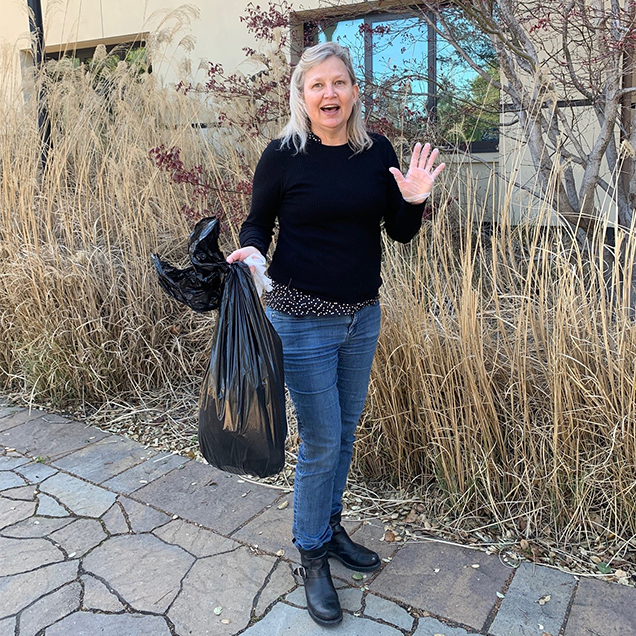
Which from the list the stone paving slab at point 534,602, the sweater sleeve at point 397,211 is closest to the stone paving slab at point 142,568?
the stone paving slab at point 534,602

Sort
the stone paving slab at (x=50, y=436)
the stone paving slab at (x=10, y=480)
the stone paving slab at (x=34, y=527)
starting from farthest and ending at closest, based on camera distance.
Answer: the stone paving slab at (x=50, y=436), the stone paving slab at (x=10, y=480), the stone paving slab at (x=34, y=527)

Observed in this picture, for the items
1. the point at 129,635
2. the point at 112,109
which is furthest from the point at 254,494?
the point at 112,109

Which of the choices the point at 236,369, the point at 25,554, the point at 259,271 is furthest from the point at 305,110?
the point at 25,554

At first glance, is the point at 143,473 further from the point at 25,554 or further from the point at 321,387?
the point at 321,387

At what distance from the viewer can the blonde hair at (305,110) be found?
6.17 feet

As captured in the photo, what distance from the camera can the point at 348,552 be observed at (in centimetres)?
222

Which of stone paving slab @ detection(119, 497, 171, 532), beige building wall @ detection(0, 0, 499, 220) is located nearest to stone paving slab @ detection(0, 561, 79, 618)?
stone paving slab @ detection(119, 497, 171, 532)

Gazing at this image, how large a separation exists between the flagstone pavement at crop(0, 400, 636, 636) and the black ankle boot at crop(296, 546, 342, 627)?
0.04 metres

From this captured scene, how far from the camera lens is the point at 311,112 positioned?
6.19ft

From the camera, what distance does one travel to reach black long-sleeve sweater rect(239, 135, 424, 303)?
1.87 meters

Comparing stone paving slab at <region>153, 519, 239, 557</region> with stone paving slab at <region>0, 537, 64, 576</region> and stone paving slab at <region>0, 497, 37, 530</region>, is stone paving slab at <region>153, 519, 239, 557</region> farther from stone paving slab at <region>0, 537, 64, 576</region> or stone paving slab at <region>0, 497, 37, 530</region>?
stone paving slab at <region>0, 497, 37, 530</region>

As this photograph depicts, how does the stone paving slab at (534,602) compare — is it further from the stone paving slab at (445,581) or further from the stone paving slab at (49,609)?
the stone paving slab at (49,609)

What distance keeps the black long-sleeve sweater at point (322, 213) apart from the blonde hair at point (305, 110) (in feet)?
0.09

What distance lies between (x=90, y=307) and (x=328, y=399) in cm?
Answer: 229
